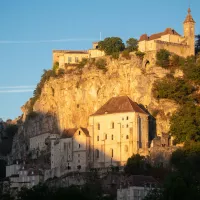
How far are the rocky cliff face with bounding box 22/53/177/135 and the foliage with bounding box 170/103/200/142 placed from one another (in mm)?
4179

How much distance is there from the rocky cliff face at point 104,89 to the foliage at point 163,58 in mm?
768

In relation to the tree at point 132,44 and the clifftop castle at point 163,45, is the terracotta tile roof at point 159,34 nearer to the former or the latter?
the clifftop castle at point 163,45

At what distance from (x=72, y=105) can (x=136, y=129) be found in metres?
16.7

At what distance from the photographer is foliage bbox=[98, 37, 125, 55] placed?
452 ft

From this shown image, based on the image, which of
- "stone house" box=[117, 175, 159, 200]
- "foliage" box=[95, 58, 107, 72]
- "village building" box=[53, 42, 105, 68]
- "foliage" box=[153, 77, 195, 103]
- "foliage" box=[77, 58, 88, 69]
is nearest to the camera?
"stone house" box=[117, 175, 159, 200]

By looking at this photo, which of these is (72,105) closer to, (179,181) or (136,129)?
(136,129)

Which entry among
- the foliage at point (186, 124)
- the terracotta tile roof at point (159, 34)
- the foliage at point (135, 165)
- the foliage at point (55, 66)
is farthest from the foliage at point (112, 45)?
the foliage at point (135, 165)

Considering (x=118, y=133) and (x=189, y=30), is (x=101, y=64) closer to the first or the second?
(x=189, y=30)

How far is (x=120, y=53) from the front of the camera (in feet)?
443

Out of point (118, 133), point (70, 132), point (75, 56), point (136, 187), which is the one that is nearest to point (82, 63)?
point (75, 56)

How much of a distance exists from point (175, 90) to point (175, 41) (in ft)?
47.6

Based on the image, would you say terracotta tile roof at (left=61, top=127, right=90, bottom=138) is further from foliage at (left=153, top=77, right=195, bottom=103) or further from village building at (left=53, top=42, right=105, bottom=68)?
village building at (left=53, top=42, right=105, bottom=68)

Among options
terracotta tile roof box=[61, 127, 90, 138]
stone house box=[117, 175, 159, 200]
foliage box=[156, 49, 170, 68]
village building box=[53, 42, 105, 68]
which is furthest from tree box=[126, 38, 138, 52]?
stone house box=[117, 175, 159, 200]

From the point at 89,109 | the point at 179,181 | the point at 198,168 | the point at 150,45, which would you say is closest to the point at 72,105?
the point at 89,109
